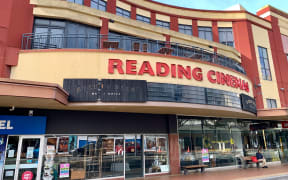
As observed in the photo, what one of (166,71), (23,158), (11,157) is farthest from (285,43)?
(11,157)

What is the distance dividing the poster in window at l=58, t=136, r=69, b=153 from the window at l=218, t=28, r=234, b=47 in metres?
16.9

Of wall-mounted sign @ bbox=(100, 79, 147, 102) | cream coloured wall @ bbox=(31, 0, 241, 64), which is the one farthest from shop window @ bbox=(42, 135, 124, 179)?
cream coloured wall @ bbox=(31, 0, 241, 64)

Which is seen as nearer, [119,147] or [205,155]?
[119,147]

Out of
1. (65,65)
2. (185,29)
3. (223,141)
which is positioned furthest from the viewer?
(185,29)

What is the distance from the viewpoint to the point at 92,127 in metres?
11.1

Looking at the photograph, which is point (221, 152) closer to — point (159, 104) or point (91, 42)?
point (159, 104)

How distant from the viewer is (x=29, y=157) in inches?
382

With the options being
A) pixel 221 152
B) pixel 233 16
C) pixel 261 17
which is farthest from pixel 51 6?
pixel 261 17

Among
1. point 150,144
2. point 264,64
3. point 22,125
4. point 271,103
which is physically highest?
point 264,64

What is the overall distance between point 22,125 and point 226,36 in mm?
18839

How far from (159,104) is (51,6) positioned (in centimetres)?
828

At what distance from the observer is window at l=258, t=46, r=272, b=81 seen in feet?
66.2

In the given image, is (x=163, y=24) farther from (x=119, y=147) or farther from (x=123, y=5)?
(x=119, y=147)

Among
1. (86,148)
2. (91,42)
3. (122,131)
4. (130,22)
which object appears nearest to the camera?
(86,148)
